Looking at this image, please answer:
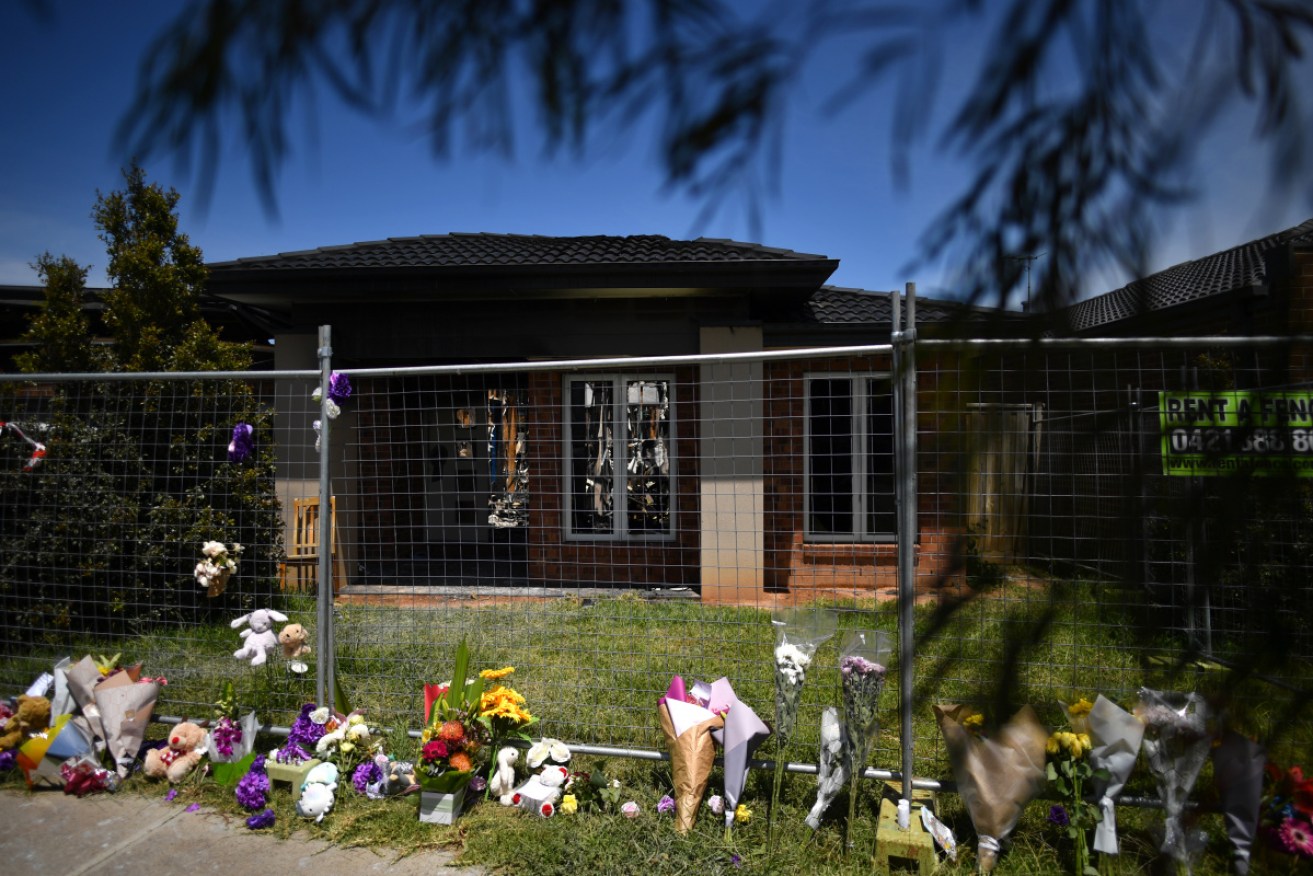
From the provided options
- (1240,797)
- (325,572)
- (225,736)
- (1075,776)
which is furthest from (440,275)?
(1240,797)

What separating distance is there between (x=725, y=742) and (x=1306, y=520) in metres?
2.08

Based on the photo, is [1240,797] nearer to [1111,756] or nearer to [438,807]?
[1111,756]

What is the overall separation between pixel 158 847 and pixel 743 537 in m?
4.83

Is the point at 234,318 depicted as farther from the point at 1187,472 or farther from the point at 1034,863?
the point at 1187,472

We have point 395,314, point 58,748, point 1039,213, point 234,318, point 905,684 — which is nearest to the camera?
point 1039,213

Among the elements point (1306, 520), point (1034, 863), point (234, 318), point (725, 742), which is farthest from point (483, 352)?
point (1306, 520)

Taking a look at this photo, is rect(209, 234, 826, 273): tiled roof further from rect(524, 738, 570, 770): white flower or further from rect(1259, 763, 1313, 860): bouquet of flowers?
rect(1259, 763, 1313, 860): bouquet of flowers

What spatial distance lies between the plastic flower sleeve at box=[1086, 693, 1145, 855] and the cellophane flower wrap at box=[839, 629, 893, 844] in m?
0.71

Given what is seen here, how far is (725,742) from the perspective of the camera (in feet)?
9.54

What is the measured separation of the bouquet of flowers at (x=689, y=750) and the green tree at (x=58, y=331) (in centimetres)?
543

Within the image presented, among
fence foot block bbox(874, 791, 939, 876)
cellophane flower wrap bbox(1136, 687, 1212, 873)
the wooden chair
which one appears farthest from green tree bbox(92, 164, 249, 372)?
cellophane flower wrap bbox(1136, 687, 1212, 873)

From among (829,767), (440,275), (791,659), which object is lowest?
(829,767)

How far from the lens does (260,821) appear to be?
3088 mm

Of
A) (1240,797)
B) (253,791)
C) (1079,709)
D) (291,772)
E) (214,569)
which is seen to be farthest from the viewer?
(214,569)
